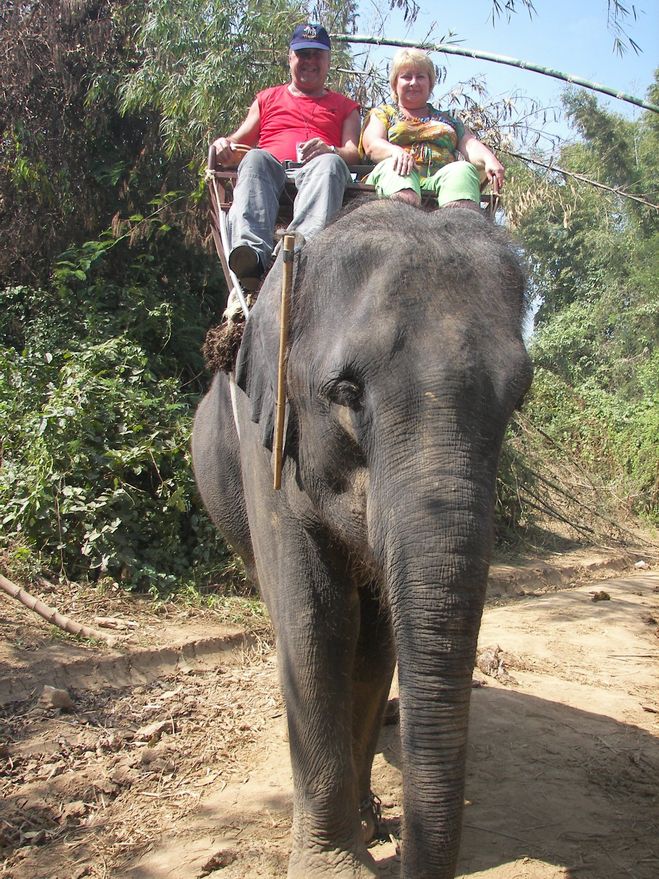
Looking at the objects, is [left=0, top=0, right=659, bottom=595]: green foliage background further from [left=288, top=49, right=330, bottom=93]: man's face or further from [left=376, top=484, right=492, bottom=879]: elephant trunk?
[left=376, top=484, right=492, bottom=879]: elephant trunk

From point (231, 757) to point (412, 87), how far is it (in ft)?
11.3

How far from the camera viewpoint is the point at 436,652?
6.81ft

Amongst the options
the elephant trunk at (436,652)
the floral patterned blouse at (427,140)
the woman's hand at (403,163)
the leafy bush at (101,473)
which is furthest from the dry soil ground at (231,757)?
the floral patterned blouse at (427,140)

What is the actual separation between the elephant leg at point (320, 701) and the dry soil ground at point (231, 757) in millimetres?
378

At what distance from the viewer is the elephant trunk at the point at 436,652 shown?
206cm

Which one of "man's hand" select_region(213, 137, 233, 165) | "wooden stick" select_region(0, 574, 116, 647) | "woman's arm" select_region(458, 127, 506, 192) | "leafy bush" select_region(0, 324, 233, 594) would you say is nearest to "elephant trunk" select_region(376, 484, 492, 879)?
"woman's arm" select_region(458, 127, 506, 192)

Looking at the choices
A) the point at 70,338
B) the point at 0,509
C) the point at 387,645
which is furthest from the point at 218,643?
the point at 70,338

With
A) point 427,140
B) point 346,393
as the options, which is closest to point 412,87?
point 427,140

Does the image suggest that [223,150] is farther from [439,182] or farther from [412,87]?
[439,182]

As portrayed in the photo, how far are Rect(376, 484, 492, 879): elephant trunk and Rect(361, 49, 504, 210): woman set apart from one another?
1360 millimetres

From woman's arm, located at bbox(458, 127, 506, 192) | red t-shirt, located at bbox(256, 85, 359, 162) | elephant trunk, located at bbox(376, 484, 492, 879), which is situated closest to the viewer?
elephant trunk, located at bbox(376, 484, 492, 879)

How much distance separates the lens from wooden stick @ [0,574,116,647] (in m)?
5.52

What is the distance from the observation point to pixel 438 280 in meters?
2.41

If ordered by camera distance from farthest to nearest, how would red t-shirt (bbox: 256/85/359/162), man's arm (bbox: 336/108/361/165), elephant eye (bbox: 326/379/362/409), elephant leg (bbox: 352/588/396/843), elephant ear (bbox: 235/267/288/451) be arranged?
man's arm (bbox: 336/108/361/165) → red t-shirt (bbox: 256/85/359/162) → elephant leg (bbox: 352/588/396/843) → elephant ear (bbox: 235/267/288/451) → elephant eye (bbox: 326/379/362/409)
